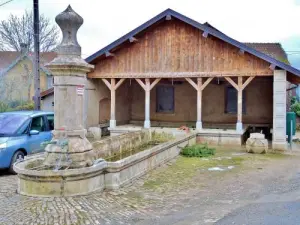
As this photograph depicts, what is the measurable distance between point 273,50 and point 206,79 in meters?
18.6

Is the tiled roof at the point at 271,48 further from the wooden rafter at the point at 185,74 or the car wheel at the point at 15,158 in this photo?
the car wheel at the point at 15,158

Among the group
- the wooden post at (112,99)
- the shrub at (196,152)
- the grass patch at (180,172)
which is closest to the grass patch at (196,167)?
the grass patch at (180,172)

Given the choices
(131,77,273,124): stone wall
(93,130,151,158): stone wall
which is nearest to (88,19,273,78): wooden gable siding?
(131,77,273,124): stone wall

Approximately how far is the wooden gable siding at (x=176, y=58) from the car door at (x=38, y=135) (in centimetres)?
644

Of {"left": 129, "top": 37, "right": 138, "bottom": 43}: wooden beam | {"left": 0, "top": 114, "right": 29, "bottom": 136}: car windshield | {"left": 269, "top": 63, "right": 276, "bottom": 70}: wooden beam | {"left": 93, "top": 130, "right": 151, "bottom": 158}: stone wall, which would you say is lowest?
{"left": 93, "top": 130, "right": 151, "bottom": 158}: stone wall

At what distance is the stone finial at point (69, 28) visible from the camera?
7746 millimetres

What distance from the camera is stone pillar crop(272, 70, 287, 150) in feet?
47.7

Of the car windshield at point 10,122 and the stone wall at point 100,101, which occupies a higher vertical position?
the stone wall at point 100,101

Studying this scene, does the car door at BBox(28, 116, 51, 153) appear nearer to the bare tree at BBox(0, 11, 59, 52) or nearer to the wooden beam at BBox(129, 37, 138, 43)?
the wooden beam at BBox(129, 37, 138, 43)

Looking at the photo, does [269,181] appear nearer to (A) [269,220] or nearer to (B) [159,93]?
(A) [269,220]

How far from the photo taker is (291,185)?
28.0ft

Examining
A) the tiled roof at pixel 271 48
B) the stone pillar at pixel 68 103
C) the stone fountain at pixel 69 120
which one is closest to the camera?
the stone fountain at pixel 69 120

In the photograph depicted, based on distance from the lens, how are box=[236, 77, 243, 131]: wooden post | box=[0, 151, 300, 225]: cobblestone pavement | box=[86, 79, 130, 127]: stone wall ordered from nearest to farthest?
1. box=[0, 151, 300, 225]: cobblestone pavement
2. box=[236, 77, 243, 131]: wooden post
3. box=[86, 79, 130, 127]: stone wall

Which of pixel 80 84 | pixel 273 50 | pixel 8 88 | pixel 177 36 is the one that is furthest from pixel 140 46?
pixel 273 50
